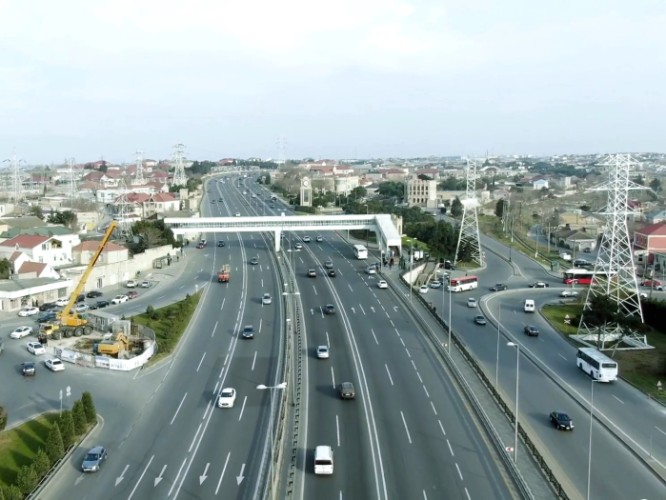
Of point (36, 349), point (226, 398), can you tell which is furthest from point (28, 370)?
point (226, 398)

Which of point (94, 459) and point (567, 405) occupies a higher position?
point (94, 459)

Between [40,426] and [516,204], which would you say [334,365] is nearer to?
[40,426]

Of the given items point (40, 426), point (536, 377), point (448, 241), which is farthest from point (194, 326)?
point (448, 241)

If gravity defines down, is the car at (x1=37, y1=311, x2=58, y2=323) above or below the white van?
below

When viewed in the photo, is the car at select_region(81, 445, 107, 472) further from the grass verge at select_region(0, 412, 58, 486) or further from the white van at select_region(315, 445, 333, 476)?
the white van at select_region(315, 445, 333, 476)

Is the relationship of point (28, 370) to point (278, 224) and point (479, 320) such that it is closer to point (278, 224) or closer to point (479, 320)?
point (479, 320)

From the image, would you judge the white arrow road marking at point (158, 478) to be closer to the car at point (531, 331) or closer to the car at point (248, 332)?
the car at point (248, 332)

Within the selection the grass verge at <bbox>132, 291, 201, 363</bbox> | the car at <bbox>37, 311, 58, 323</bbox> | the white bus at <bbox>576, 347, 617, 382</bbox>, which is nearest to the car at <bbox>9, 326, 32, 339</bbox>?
the car at <bbox>37, 311, 58, 323</bbox>
